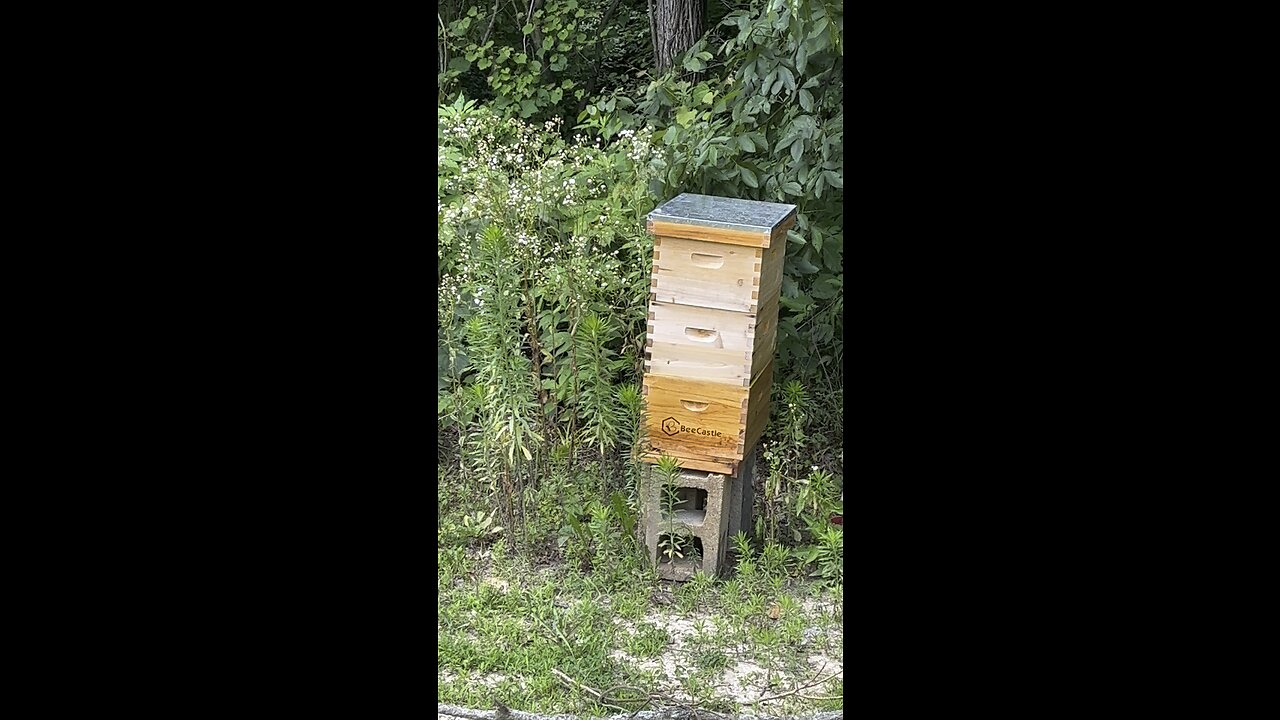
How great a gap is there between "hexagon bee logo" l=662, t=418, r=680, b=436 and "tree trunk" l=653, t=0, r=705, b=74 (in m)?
1.58

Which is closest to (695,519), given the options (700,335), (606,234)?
(700,335)

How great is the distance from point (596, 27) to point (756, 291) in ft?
6.50

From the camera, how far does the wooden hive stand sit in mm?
3125

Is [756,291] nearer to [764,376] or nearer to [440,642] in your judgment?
[764,376]

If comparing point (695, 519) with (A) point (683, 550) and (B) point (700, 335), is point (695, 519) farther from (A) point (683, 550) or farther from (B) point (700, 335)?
(B) point (700, 335)

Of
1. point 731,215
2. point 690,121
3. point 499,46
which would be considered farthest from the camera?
point 499,46

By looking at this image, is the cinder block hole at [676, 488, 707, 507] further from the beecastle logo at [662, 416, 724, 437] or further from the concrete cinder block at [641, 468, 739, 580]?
the beecastle logo at [662, 416, 724, 437]

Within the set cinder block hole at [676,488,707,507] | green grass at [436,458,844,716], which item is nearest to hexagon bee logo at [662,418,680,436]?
cinder block hole at [676,488,707,507]

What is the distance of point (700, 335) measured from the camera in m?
3.20

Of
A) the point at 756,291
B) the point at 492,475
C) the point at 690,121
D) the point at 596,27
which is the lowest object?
the point at 492,475

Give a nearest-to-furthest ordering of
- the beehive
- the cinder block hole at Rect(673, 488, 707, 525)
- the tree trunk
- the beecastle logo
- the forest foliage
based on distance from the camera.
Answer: the beehive
the beecastle logo
the cinder block hole at Rect(673, 488, 707, 525)
the forest foliage
the tree trunk

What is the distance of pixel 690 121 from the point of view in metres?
3.77

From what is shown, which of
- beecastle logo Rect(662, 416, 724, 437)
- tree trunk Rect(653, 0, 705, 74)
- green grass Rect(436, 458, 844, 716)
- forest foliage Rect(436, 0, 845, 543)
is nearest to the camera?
green grass Rect(436, 458, 844, 716)

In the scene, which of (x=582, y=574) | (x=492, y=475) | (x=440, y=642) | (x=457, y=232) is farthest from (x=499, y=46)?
(x=440, y=642)
